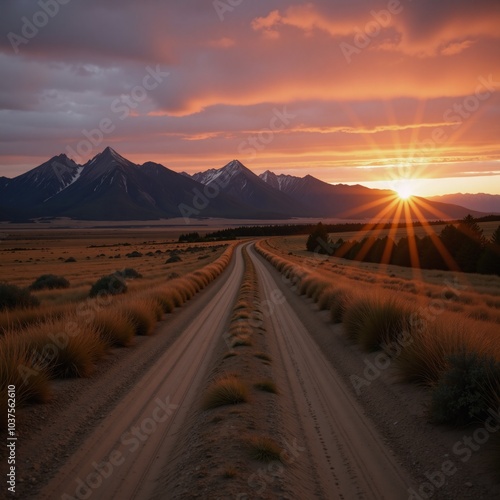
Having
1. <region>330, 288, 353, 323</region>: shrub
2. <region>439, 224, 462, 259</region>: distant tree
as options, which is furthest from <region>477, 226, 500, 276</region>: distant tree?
<region>330, 288, 353, 323</region>: shrub

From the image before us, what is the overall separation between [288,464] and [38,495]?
329 cm

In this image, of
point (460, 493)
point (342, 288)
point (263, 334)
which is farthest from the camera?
point (342, 288)

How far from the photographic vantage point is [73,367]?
10.9 meters

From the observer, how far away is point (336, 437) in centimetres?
783

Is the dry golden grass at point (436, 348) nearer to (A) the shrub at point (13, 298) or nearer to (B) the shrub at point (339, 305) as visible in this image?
(B) the shrub at point (339, 305)

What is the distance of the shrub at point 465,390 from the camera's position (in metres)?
6.98

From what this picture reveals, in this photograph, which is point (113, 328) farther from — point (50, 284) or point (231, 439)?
point (50, 284)

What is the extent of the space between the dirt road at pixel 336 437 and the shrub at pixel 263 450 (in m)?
0.56

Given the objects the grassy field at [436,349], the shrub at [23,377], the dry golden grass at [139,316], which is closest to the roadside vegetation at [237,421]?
the grassy field at [436,349]

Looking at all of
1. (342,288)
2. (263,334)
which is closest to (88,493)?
(263,334)

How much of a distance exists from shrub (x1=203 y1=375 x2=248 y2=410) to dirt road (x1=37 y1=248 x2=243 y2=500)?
→ 1.76 feet

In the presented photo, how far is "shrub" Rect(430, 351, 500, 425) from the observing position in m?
6.98

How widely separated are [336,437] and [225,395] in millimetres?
2193

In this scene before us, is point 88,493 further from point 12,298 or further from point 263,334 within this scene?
point 12,298
